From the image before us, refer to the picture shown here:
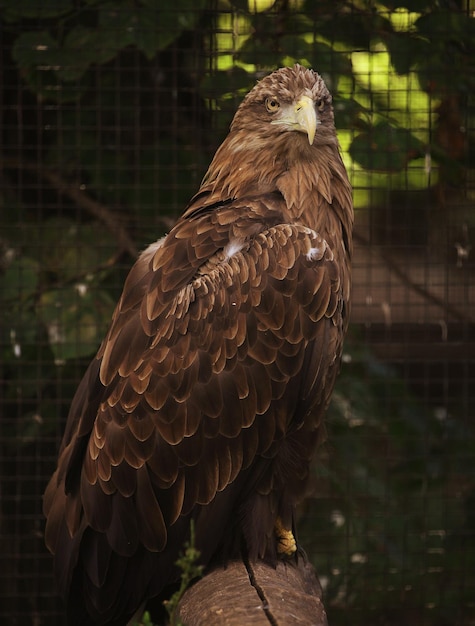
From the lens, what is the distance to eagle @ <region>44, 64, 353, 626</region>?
99.9 inches

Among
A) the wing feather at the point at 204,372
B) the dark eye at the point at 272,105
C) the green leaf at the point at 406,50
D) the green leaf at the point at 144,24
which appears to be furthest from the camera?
the green leaf at the point at 406,50

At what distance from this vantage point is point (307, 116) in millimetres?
2643

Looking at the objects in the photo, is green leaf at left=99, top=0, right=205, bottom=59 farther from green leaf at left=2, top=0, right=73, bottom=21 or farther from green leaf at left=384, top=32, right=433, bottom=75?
green leaf at left=384, top=32, right=433, bottom=75

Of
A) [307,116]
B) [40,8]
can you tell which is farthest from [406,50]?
[307,116]

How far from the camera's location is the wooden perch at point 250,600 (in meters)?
1.99

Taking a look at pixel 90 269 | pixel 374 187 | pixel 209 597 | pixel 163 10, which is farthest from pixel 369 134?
pixel 209 597

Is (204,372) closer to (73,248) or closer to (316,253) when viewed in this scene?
(316,253)

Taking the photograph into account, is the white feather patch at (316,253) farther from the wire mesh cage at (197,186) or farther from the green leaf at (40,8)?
the green leaf at (40,8)

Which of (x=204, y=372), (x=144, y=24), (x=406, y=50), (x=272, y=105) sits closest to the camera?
(x=204, y=372)

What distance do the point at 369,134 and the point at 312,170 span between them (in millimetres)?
1244

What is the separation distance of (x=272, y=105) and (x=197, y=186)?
4.41 feet

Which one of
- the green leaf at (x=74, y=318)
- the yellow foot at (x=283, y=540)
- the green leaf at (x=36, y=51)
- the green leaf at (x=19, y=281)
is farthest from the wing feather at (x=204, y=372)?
the green leaf at (x=36, y=51)

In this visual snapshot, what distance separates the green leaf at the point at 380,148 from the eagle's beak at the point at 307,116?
4.09 ft

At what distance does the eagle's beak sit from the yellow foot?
38.6 inches
